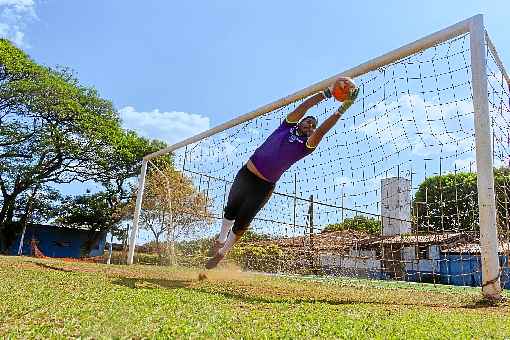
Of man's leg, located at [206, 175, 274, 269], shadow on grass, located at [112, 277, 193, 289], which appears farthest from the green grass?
man's leg, located at [206, 175, 274, 269]

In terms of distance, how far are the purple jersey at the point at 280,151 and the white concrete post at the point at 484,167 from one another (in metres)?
2.08

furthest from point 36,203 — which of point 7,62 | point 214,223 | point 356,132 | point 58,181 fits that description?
point 356,132

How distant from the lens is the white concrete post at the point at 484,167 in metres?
5.12

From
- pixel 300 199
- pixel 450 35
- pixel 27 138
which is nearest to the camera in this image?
pixel 450 35

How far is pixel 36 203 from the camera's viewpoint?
33.3m

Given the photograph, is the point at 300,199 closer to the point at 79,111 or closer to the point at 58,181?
the point at 79,111

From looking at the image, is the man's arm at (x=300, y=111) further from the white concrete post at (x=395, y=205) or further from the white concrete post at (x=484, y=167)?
the white concrete post at (x=395, y=205)

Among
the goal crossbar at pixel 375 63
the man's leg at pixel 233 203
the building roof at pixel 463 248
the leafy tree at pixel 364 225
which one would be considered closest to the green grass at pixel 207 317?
the man's leg at pixel 233 203

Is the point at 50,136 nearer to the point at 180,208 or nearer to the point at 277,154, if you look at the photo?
the point at 180,208

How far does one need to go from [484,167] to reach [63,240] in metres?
38.5

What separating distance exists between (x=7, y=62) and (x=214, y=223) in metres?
21.5

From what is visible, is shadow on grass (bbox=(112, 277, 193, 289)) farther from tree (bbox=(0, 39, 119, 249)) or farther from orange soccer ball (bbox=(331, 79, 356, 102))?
tree (bbox=(0, 39, 119, 249))

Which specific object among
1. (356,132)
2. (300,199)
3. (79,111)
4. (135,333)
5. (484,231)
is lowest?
(135,333)

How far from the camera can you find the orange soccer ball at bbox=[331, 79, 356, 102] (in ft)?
16.9
